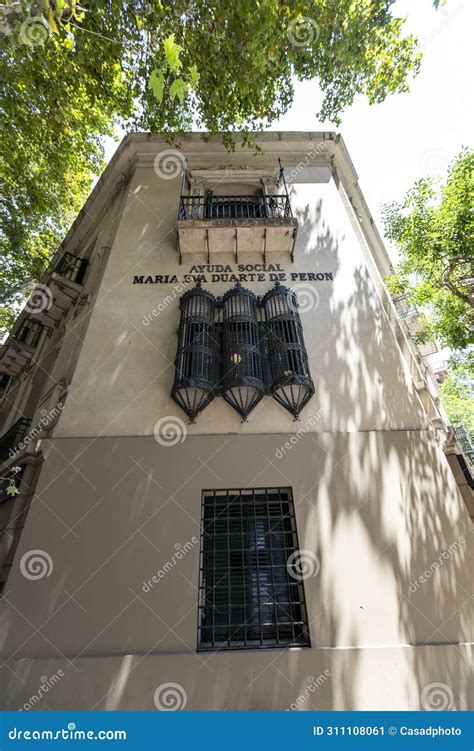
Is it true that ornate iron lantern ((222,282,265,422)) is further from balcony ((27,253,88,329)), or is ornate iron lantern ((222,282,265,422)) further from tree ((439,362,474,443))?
tree ((439,362,474,443))

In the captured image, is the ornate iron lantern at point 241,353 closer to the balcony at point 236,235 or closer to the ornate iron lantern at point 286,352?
the ornate iron lantern at point 286,352

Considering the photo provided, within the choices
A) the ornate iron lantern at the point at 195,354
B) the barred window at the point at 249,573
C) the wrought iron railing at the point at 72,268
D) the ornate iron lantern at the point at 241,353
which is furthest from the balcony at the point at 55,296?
the barred window at the point at 249,573

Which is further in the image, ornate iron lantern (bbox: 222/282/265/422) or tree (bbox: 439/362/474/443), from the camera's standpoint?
tree (bbox: 439/362/474/443)

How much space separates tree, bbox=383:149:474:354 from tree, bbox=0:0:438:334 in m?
2.96

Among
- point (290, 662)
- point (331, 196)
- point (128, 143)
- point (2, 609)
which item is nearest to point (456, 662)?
point (290, 662)

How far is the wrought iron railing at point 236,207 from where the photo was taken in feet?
31.7

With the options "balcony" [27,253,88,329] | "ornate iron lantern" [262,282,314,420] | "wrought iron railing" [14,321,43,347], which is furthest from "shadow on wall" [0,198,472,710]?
"wrought iron railing" [14,321,43,347]

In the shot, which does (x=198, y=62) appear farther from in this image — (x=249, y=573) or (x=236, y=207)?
(x=249, y=573)

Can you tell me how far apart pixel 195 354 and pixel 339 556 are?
171 inches

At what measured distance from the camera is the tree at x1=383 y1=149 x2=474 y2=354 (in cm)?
871

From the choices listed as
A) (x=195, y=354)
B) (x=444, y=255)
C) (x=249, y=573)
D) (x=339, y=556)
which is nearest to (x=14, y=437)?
(x=195, y=354)

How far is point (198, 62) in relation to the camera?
8.05m

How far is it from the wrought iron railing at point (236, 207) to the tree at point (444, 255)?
348 centimetres

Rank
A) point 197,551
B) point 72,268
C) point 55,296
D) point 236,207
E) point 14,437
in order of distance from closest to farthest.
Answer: point 197,551, point 14,437, point 236,207, point 55,296, point 72,268
